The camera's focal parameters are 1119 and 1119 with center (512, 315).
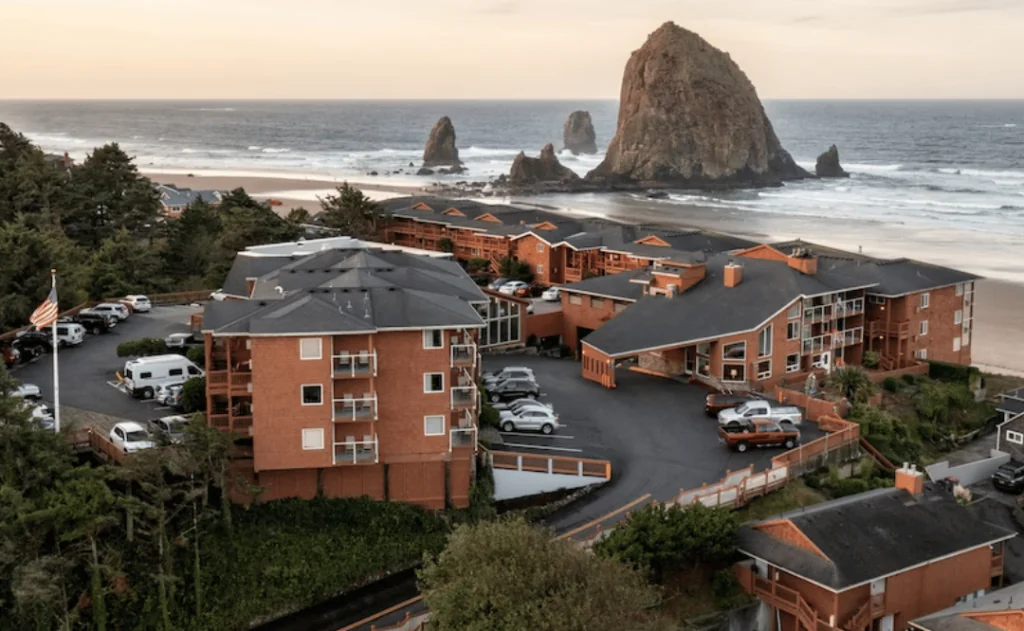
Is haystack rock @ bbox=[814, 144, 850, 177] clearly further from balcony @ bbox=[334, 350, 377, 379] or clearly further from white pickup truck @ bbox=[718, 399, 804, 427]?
balcony @ bbox=[334, 350, 377, 379]

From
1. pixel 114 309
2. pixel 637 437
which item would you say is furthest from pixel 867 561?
pixel 114 309

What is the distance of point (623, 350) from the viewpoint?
4366 centimetres

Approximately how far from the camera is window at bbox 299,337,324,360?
30953 mm

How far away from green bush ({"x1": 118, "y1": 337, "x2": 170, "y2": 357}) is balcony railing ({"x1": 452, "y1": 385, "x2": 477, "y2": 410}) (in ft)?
50.5

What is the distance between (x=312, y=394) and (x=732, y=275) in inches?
878

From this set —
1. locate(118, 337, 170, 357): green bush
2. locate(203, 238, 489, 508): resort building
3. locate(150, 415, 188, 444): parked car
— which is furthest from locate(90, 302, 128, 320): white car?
locate(203, 238, 489, 508): resort building

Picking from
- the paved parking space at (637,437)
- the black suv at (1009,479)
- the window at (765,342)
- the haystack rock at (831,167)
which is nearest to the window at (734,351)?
the window at (765,342)

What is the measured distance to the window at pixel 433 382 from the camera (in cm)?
3219

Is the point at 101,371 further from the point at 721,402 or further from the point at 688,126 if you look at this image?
the point at 688,126

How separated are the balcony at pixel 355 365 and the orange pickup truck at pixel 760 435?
1237 cm

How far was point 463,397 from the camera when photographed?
3306cm

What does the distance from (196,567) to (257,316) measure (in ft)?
24.2

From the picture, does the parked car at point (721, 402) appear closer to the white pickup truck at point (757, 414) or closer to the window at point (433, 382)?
the white pickup truck at point (757, 414)

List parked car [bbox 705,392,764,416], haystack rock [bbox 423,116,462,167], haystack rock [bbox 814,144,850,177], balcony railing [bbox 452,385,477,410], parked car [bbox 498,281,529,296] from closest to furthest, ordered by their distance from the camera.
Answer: balcony railing [bbox 452,385,477,410], parked car [bbox 705,392,764,416], parked car [bbox 498,281,529,296], haystack rock [bbox 814,144,850,177], haystack rock [bbox 423,116,462,167]
